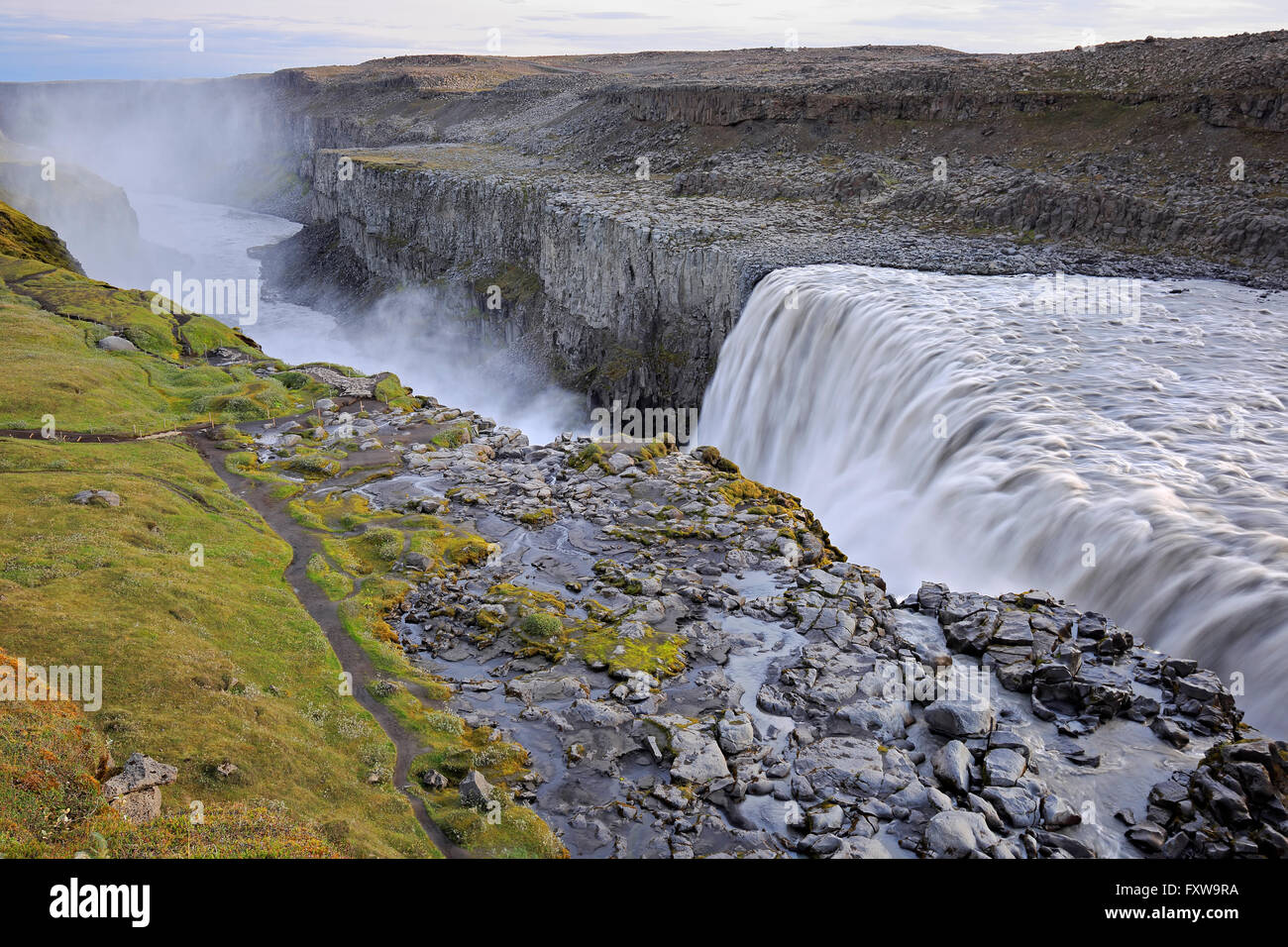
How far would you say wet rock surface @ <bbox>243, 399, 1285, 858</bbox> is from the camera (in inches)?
564

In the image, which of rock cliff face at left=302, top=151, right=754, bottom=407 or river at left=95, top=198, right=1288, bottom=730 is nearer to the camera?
river at left=95, top=198, right=1288, bottom=730

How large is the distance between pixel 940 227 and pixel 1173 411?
94.1 ft

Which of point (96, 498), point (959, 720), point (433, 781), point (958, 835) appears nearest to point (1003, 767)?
point (959, 720)

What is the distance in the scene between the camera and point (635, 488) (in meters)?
30.2

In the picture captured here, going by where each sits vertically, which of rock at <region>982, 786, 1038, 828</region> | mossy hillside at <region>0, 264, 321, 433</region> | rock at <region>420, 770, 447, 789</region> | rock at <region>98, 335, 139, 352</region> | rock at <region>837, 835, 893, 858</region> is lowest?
rock at <region>420, 770, 447, 789</region>

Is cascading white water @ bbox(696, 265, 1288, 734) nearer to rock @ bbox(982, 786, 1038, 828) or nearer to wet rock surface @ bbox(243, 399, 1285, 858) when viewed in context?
wet rock surface @ bbox(243, 399, 1285, 858)

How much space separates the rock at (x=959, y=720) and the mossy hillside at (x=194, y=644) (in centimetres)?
968

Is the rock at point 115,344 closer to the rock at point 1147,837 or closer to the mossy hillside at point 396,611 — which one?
the mossy hillside at point 396,611

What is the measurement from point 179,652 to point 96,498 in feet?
32.7

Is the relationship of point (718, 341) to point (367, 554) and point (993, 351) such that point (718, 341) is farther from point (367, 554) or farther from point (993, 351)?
point (367, 554)

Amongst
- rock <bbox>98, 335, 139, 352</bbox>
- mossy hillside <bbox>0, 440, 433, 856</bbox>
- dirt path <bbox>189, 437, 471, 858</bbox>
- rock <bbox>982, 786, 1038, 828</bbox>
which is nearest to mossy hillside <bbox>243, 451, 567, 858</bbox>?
dirt path <bbox>189, 437, 471, 858</bbox>

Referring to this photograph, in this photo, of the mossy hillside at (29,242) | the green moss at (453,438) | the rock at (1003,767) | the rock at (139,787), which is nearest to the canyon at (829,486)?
the rock at (1003,767)

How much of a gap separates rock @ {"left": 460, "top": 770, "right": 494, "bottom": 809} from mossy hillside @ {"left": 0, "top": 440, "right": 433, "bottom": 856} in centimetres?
96

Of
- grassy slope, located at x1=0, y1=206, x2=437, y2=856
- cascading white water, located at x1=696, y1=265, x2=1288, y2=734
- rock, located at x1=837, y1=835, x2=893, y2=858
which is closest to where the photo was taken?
grassy slope, located at x1=0, y1=206, x2=437, y2=856
